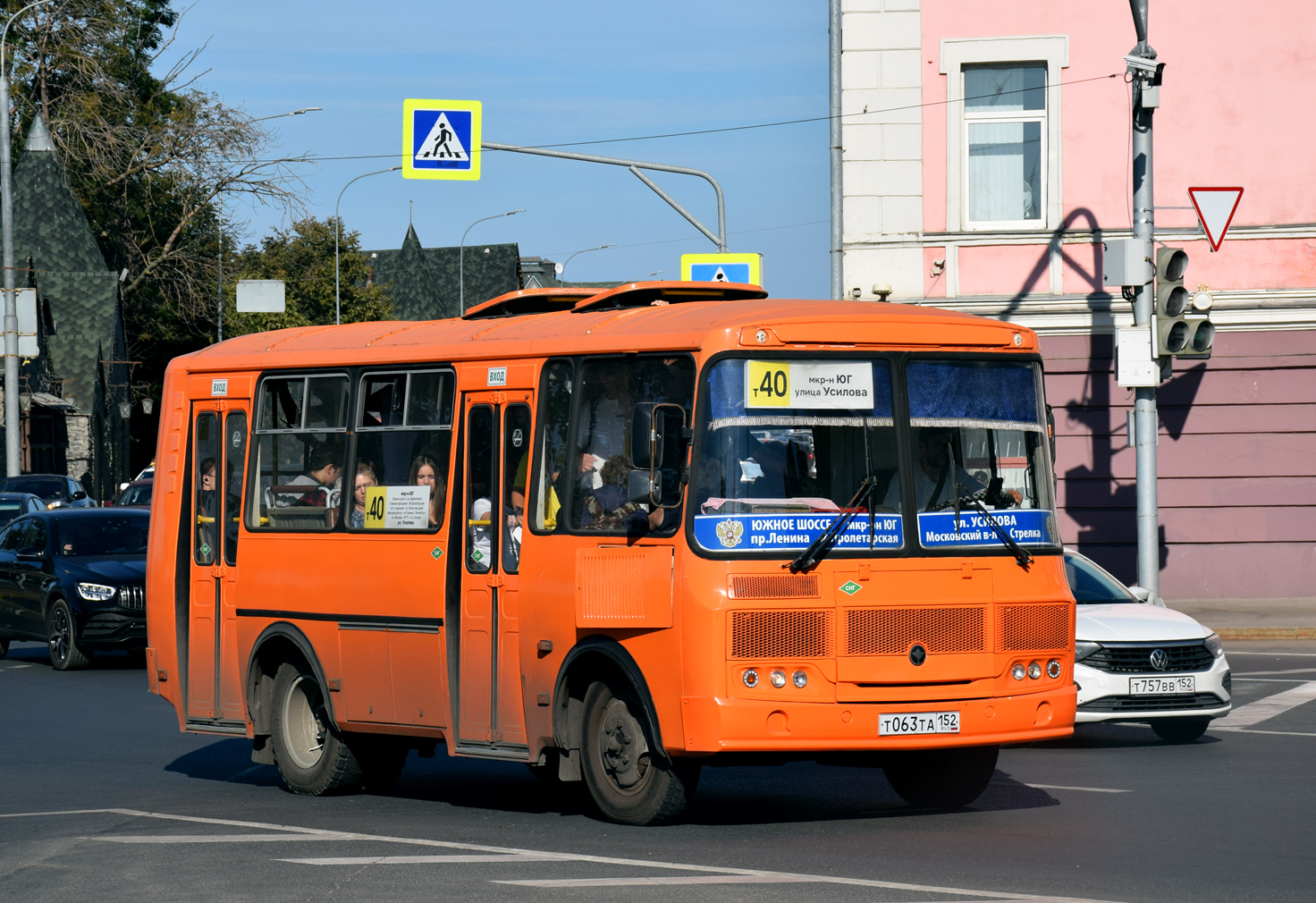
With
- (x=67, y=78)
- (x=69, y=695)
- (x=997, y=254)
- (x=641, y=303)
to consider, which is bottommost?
(x=69, y=695)

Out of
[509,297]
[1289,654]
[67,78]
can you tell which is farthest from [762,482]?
[67,78]

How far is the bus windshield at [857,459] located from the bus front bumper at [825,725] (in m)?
0.75

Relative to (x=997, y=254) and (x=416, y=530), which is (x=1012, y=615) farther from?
(x=997, y=254)

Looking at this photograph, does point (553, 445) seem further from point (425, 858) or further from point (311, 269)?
point (311, 269)

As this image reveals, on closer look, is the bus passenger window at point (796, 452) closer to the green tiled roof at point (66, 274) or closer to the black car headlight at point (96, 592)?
the black car headlight at point (96, 592)

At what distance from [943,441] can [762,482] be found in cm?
103

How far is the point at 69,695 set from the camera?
1791 cm

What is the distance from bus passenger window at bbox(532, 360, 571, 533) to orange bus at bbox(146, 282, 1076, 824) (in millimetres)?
19

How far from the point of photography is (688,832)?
9.85 m

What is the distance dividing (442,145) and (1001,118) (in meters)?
7.38

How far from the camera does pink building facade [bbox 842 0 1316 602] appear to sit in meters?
25.5

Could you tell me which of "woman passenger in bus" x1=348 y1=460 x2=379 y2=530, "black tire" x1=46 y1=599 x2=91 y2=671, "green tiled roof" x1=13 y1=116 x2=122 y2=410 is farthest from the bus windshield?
"green tiled roof" x1=13 y1=116 x2=122 y2=410

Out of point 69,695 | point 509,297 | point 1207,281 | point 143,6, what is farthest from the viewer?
point 143,6

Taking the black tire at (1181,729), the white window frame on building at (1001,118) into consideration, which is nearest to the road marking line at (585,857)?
the black tire at (1181,729)
